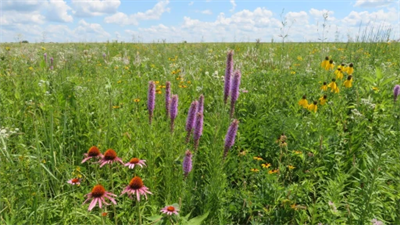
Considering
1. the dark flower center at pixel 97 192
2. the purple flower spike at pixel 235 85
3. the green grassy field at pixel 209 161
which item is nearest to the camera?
the dark flower center at pixel 97 192

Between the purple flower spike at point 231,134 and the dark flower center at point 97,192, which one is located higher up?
the purple flower spike at point 231,134

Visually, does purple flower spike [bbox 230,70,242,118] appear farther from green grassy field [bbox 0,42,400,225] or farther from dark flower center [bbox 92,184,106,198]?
dark flower center [bbox 92,184,106,198]

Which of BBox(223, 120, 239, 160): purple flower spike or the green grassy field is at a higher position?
BBox(223, 120, 239, 160): purple flower spike

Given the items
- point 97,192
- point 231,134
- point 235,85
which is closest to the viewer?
point 97,192

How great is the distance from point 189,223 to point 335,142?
161cm

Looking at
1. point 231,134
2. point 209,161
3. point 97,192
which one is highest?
point 231,134

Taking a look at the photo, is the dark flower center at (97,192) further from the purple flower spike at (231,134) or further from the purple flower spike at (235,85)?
the purple flower spike at (235,85)

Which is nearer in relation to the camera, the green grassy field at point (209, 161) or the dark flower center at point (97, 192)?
the dark flower center at point (97, 192)

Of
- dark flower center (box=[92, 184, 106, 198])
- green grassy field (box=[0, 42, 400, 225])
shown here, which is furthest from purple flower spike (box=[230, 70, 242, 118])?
dark flower center (box=[92, 184, 106, 198])

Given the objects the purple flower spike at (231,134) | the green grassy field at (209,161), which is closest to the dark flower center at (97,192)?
the green grassy field at (209,161)

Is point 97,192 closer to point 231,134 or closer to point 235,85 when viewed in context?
point 231,134

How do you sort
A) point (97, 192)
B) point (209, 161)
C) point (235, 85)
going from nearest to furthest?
1. point (97, 192)
2. point (209, 161)
3. point (235, 85)

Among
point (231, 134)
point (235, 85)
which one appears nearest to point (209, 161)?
point (231, 134)

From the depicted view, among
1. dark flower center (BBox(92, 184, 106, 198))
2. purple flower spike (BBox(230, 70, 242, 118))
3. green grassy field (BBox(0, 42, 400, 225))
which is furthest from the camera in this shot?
purple flower spike (BBox(230, 70, 242, 118))
